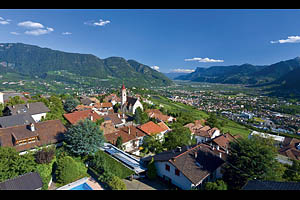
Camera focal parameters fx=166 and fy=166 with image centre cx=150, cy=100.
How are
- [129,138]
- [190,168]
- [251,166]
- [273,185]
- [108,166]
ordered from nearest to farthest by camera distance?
[273,185] → [251,166] → [190,168] → [108,166] → [129,138]

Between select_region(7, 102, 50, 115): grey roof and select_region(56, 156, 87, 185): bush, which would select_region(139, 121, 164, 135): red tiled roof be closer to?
select_region(56, 156, 87, 185): bush

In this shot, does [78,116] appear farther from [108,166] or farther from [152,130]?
[108,166]

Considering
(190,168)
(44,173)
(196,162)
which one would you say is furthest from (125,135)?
(44,173)

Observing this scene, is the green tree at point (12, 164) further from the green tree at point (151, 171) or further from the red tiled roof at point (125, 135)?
the red tiled roof at point (125, 135)
